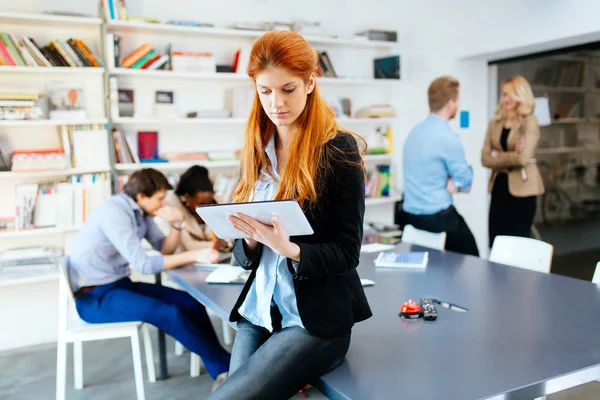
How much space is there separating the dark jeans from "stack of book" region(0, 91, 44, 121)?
2489 millimetres

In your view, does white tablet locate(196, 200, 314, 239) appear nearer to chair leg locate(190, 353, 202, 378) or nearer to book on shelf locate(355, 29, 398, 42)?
chair leg locate(190, 353, 202, 378)

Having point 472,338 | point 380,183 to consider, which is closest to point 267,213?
point 472,338

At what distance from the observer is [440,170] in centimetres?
351

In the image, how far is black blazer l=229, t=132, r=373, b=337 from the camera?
1545 mm

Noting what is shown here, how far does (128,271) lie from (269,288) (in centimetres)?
176

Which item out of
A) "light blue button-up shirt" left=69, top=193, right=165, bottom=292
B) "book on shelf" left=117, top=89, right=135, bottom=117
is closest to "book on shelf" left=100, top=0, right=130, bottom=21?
"book on shelf" left=117, top=89, right=135, bottom=117

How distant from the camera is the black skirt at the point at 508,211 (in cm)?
415

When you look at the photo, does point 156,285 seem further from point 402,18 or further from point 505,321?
point 402,18

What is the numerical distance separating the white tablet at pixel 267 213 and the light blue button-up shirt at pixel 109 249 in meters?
1.52

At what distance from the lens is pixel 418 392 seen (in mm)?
1463

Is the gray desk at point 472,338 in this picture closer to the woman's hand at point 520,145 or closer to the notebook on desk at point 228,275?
the notebook on desk at point 228,275

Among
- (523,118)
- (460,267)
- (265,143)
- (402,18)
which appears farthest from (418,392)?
(402,18)

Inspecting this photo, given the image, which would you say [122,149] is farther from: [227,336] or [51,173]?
[227,336]

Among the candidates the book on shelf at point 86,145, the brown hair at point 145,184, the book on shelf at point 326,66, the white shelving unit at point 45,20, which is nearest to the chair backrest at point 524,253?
the brown hair at point 145,184
